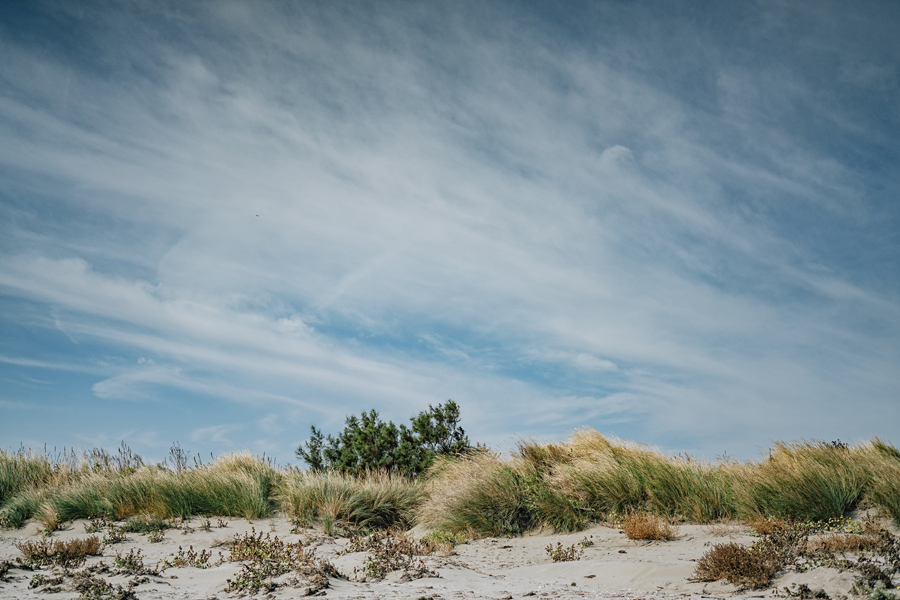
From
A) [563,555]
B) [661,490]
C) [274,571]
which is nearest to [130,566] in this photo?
[274,571]

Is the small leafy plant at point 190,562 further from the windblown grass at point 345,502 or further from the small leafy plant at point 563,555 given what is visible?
the small leafy plant at point 563,555

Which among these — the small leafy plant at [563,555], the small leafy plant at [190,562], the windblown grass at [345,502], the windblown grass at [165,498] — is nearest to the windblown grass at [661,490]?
the windblown grass at [345,502]

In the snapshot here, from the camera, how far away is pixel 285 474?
12.9 m

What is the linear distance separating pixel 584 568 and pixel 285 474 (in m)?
8.33

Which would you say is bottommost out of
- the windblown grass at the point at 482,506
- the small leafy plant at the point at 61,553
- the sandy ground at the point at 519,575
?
the sandy ground at the point at 519,575

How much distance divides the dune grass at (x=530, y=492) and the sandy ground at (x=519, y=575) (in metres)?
0.62

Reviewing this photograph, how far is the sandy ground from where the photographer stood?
17.6ft

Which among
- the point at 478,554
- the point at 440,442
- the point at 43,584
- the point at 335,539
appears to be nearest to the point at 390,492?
the point at 335,539

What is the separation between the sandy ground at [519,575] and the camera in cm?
538

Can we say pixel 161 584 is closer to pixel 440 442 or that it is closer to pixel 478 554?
pixel 478 554

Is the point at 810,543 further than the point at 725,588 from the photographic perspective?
Yes

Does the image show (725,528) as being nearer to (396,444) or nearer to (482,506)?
(482,506)

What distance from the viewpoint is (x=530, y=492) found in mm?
10094

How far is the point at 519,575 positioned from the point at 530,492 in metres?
3.43
